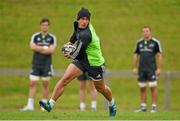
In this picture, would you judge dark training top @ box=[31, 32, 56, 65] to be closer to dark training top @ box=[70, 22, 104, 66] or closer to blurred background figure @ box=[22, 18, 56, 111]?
blurred background figure @ box=[22, 18, 56, 111]

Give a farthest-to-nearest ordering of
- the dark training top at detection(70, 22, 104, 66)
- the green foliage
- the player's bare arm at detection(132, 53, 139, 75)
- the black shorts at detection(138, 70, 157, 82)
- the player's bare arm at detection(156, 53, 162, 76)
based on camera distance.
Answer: the green foliage
the player's bare arm at detection(132, 53, 139, 75)
the black shorts at detection(138, 70, 157, 82)
the player's bare arm at detection(156, 53, 162, 76)
the dark training top at detection(70, 22, 104, 66)

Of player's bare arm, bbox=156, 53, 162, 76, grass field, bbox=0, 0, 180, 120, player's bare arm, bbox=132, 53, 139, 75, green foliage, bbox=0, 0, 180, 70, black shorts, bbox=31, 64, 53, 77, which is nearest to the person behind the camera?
black shorts, bbox=31, 64, 53, 77

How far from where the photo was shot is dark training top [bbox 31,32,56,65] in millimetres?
21323

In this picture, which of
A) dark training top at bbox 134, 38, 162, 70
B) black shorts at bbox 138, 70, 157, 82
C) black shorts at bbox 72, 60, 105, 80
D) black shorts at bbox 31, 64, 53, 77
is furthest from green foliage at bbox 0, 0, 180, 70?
black shorts at bbox 72, 60, 105, 80

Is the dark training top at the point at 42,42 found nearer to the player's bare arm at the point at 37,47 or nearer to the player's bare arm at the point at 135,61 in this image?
the player's bare arm at the point at 37,47

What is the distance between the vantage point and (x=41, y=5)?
1224 inches

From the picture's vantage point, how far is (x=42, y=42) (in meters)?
21.3

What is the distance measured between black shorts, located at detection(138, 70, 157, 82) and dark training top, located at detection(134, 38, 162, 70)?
0.42ft

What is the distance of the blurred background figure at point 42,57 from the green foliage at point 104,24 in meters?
7.42

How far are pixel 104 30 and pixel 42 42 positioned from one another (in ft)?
30.9

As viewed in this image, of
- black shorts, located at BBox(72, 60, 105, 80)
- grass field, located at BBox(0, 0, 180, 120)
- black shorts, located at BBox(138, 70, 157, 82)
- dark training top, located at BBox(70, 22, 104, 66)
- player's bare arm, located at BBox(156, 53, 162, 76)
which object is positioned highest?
grass field, located at BBox(0, 0, 180, 120)

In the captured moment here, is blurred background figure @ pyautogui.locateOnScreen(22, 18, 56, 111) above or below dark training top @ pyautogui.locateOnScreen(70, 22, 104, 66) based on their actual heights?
above

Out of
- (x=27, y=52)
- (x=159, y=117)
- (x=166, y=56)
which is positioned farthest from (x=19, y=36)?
(x=159, y=117)

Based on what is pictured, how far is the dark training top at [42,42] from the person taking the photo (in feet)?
70.0
